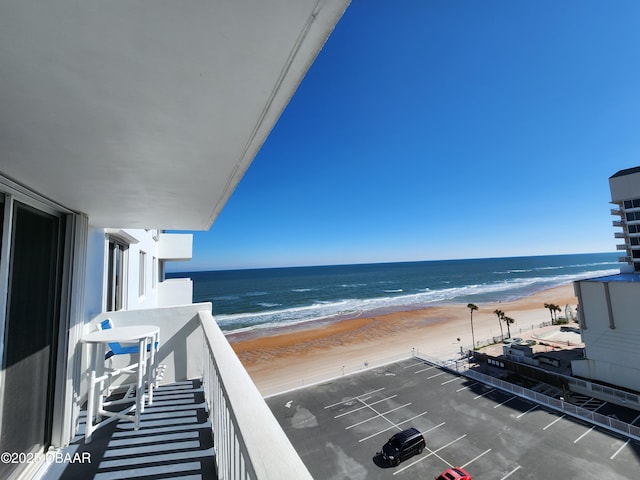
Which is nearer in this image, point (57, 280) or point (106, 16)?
point (106, 16)

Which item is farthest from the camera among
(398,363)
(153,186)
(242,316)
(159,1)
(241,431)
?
(242,316)

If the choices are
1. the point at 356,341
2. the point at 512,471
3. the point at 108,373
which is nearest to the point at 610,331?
the point at 512,471

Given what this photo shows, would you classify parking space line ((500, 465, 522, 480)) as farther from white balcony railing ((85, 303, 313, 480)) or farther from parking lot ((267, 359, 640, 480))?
white balcony railing ((85, 303, 313, 480))

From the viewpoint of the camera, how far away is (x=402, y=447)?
7.84 m

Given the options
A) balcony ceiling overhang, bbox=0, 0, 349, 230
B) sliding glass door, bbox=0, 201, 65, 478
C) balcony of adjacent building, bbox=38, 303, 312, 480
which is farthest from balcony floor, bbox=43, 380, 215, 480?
balcony ceiling overhang, bbox=0, 0, 349, 230

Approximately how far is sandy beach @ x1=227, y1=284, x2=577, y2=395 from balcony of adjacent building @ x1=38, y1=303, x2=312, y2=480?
31.7 ft

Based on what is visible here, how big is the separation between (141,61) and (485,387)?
1487 centimetres

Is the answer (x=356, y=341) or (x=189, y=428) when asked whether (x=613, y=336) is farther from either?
(x=189, y=428)

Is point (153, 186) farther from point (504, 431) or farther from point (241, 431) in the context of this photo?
point (504, 431)

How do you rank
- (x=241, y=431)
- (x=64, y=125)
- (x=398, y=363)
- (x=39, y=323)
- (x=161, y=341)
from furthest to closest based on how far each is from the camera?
(x=398, y=363), (x=161, y=341), (x=39, y=323), (x=64, y=125), (x=241, y=431)

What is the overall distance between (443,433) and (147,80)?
11.2 metres

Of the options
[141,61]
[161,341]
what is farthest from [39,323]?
[141,61]

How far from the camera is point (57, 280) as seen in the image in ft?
9.45

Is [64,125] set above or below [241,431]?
above
